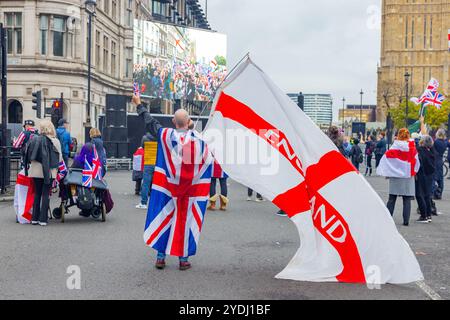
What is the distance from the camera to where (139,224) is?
11273 mm

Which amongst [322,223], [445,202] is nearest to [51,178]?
[322,223]

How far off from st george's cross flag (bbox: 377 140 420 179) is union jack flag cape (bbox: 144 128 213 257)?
555 centimetres

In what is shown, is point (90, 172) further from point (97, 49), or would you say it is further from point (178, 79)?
point (97, 49)

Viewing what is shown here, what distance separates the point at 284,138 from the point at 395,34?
142312 mm

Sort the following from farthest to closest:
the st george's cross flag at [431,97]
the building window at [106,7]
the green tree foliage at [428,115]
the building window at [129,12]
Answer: the green tree foliage at [428,115], the building window at [129,12], the building window at [106,7], the st george's cross flag at [431,97]

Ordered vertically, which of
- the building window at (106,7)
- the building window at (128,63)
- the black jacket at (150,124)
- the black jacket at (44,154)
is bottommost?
the black jacket at (44,154)

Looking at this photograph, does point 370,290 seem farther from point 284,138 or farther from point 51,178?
point 51,178

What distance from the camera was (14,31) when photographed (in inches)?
1727

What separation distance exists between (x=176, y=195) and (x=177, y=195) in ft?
0.04

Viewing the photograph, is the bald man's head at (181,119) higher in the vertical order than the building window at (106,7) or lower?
lower

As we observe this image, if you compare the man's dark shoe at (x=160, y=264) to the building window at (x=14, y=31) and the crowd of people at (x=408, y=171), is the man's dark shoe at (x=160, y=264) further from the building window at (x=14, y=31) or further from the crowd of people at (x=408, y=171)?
the building window at (x=14, y=31)

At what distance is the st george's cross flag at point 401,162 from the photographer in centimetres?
1191

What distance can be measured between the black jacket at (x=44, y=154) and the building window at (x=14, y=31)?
1386 inches

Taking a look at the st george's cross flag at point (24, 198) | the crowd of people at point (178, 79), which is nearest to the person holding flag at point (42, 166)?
the st george's cross flag at point (24, 198)
